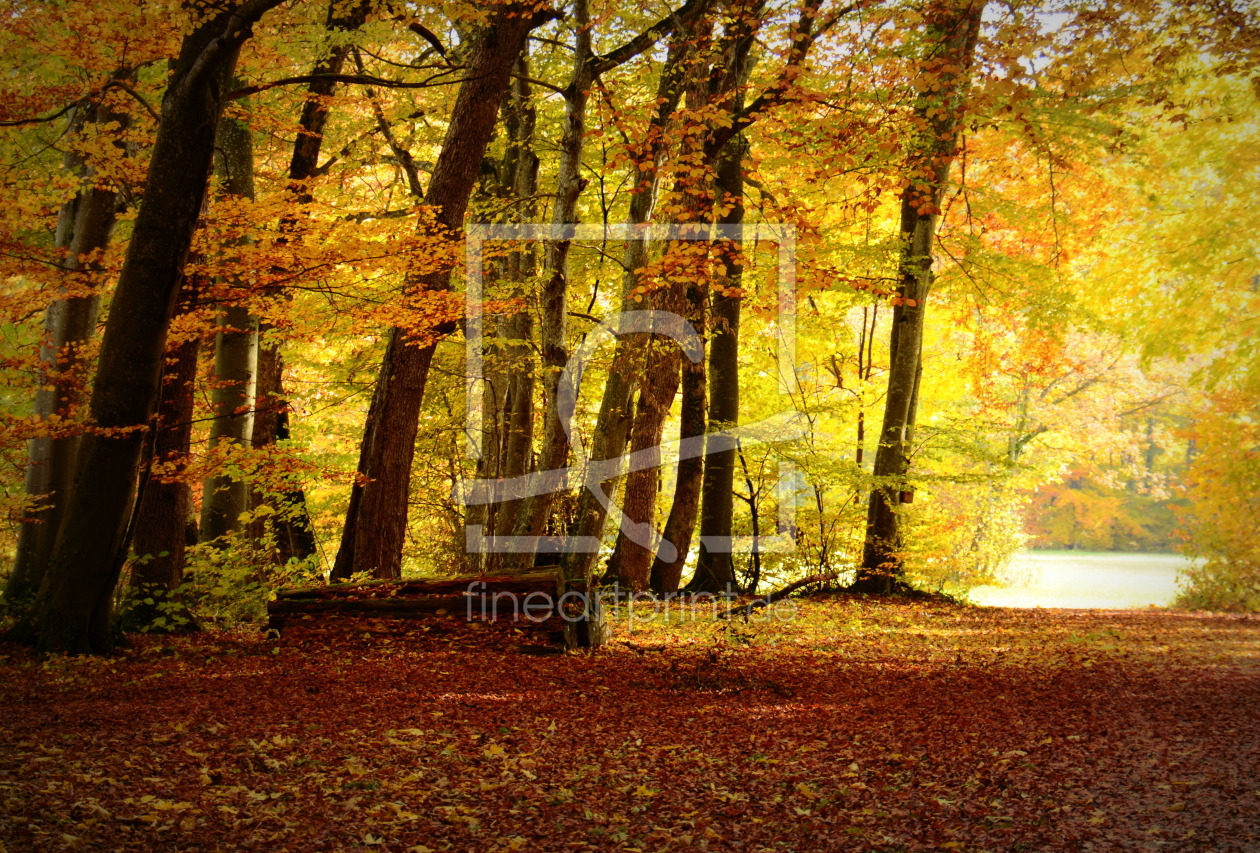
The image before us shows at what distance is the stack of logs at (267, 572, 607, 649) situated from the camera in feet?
26.3

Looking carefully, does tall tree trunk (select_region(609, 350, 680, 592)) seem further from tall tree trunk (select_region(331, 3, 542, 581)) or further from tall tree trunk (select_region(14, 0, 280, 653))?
tall tree trunk (select_region(14, 0, 280, 653))

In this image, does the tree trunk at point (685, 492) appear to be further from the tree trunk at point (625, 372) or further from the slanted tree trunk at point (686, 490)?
the tree trunk at point (625, 372)

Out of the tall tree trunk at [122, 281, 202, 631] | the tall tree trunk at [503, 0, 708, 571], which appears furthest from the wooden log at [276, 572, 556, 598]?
the tall tree trunk at [503, 0, 708, 571]

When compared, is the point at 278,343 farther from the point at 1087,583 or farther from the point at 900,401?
the point at 1087,583

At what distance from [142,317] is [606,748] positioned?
457cm

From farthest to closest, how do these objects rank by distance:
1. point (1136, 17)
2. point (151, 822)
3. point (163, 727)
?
point (1136, 17) < point (163, 727) < point (151, 822)

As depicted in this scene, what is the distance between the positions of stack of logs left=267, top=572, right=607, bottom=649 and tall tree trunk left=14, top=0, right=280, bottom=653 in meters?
1.80

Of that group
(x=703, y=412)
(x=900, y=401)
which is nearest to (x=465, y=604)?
(x=703, y=412)

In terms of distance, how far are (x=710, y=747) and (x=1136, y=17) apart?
21.3ft

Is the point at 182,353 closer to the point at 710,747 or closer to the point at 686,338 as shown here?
the point at 686,338

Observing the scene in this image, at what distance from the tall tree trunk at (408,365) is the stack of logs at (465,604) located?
0.61 m

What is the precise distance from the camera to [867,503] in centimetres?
1455

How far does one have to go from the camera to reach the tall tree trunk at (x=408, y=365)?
28.4ft

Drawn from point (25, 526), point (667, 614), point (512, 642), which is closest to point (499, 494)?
point (667, 614)
